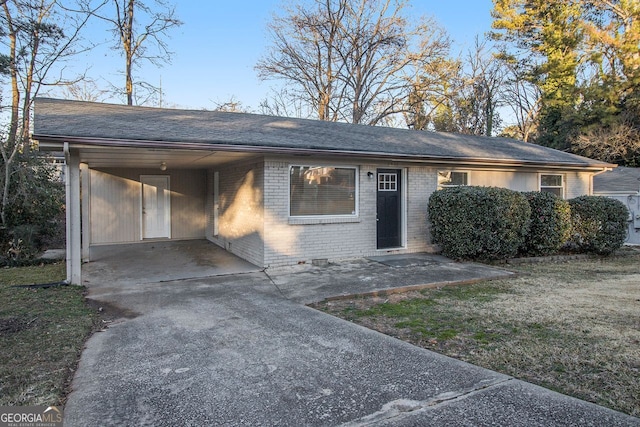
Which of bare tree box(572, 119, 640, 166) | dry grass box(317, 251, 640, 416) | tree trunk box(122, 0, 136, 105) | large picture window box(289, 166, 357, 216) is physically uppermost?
tree trunk box(122, 0, 136, 105)

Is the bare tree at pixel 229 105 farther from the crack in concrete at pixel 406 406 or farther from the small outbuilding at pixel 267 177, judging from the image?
the crack in concrete at pixel 406 406

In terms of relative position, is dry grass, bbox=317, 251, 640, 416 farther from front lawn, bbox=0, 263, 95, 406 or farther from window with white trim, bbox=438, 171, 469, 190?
window with white trim, bbox=438, 171, 469, 190

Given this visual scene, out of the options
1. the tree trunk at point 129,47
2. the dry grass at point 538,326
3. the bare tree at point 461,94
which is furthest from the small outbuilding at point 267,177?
the bare tree at point 461,94

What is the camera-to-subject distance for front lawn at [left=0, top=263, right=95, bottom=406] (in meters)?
3.18

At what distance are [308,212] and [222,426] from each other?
657 cm

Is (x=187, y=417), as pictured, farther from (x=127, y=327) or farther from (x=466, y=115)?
(x=466, y=115)

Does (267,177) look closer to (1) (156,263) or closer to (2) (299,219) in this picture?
(2) (299,219)

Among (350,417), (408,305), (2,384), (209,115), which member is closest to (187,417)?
(350,417)

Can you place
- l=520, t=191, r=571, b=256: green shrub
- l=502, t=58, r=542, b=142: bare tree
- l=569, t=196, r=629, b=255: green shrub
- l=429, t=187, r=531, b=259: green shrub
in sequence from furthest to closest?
l=502, t=58, r=542, b=142: bare tree → l=569, t=196, r=629, b=255: green shrub → l=520, t=191, r=571, b=256: green shrub → l=429, t=187, r=531, b=259: green shrub

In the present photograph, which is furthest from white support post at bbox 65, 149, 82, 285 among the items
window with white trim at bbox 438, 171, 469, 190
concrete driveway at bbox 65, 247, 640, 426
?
window with white trim at bbox 438, 171, 469, 190

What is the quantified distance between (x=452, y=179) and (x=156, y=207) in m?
9.34

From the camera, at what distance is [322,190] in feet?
30.3

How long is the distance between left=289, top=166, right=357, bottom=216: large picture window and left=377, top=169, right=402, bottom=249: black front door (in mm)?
846

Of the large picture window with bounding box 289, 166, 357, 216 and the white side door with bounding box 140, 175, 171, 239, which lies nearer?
the large picture window with bounding box 289, 166, 357, 216
